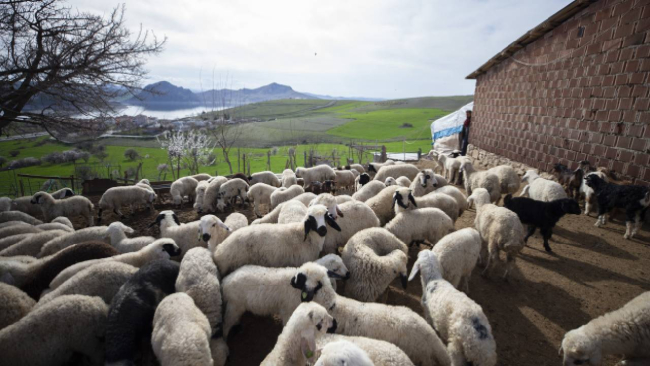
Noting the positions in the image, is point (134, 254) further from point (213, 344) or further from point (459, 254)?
point (459, 254)

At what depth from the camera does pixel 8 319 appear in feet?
10.8

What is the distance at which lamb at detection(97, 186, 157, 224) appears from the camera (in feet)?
28.7

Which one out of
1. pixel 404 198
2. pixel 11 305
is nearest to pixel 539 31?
pixel 404 198

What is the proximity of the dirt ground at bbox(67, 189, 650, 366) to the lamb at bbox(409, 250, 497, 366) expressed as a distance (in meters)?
0.77

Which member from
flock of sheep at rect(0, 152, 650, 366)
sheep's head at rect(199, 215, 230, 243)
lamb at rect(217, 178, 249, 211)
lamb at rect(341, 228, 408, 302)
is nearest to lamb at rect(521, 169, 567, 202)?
flock of sheep at rect(0, 152, 650, 366)

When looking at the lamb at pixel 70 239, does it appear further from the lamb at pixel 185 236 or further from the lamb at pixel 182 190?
the lamb at pixel 182 190

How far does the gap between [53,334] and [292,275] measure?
8.73 feet

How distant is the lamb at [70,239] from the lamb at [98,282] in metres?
2.15

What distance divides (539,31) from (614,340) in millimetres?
10861

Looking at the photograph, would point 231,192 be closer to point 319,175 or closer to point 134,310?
point 319,175

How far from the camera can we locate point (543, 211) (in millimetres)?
5723

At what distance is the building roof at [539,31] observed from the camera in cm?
811

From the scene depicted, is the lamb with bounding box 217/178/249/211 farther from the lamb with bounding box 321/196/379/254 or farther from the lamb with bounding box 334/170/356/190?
the lamb with bounding box 321/196/379/254

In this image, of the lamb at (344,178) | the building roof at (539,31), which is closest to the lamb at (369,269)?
the lamb at (344,178)
